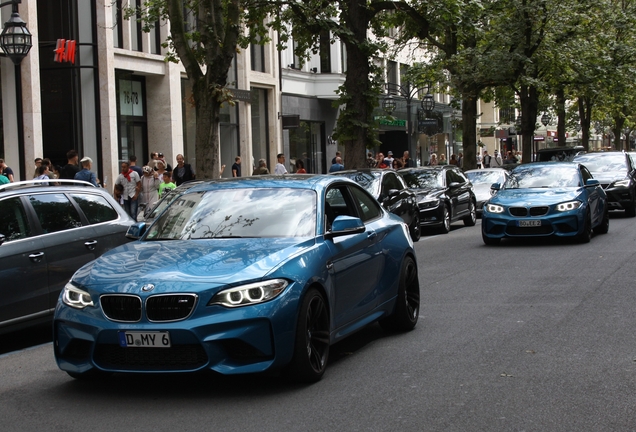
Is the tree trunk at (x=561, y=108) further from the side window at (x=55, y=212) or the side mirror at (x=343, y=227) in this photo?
the side mirror at (x=343, y=227)

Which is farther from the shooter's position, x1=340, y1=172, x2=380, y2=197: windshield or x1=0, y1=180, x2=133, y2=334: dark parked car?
x1=340, y1=172, x2=380, y2=197: windshield

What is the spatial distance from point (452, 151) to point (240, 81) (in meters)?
34.9

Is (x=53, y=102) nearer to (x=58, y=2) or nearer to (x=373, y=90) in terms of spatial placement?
(x=58, y=2)

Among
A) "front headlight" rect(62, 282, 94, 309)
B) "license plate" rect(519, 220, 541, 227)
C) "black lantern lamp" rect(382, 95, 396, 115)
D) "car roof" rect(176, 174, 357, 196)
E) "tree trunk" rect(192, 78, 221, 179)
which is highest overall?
"black lantern lamp" rect(382, 95, 396, 115)

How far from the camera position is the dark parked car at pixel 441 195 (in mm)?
22078

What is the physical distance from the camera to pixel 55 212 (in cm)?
986

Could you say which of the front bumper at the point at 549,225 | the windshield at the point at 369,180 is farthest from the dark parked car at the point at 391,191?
the front bumper at the point at 549,225

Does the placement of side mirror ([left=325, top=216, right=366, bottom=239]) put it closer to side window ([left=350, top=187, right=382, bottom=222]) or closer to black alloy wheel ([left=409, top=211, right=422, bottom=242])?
side window ([left=350, top=187, right=382, bottom=222])

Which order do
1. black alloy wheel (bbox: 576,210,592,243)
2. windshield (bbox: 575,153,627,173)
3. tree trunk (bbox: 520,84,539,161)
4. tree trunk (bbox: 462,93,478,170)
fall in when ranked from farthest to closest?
tree trunk (bbox: 520,84,539,161) < tree trunk (bbox: 462,93,478,170) < windshield (bbox: 575,153,627,173) < black alloy wheel (bbox: 576,210,592,243)

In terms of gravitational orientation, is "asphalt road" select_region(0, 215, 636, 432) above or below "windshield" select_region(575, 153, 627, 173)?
below

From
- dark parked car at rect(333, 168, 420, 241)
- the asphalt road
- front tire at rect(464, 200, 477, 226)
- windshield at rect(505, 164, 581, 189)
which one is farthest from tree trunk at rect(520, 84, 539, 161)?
the asphalt road

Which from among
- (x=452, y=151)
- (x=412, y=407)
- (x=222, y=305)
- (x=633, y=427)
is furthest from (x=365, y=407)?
A: (x=452, y=151)

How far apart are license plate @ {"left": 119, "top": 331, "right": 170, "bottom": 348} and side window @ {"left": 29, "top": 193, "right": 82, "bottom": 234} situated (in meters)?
3.62

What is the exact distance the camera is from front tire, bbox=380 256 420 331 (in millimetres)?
8766
